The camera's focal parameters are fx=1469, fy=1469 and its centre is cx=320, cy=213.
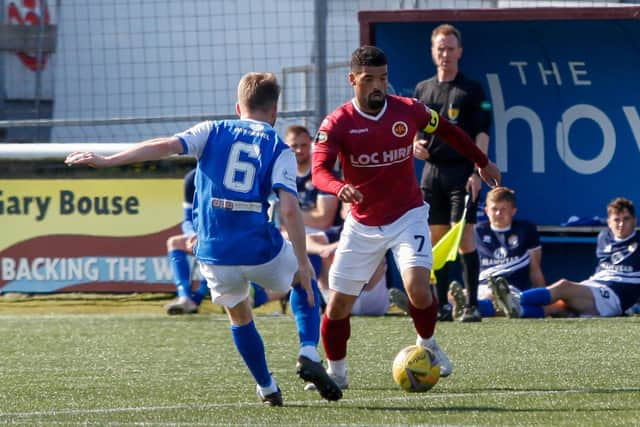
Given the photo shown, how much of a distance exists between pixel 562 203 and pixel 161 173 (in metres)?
3.49

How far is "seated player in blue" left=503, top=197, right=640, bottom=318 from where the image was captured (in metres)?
11.2

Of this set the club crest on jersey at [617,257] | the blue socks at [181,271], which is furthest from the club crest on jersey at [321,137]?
the blue socks at [181,271]

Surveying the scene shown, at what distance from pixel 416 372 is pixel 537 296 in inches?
176

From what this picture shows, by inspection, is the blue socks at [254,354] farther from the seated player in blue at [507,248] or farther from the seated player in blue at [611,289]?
the seated player in blue at [507,248]

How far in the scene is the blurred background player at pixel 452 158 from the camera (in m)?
10.7

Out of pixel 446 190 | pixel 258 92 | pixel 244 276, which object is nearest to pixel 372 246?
pixel 244 276

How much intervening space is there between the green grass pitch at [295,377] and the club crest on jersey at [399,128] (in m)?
1.25

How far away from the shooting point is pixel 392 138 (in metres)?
7.38

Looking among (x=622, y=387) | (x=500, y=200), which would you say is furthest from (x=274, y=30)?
(x=622, y=387)

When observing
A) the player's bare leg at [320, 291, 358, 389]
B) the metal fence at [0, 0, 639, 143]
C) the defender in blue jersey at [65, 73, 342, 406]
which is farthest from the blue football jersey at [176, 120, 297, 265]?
the metal fence at [0, 0, 639, 143]

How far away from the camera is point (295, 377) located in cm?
767

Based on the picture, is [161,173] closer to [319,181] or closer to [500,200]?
[500,200]

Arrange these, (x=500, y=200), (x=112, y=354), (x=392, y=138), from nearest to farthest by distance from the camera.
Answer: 1. (x=392, y=138)
2. (x=112, y=354)
3. (x=500, y=200)

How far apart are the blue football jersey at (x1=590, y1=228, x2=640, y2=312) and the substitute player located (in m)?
4.14
